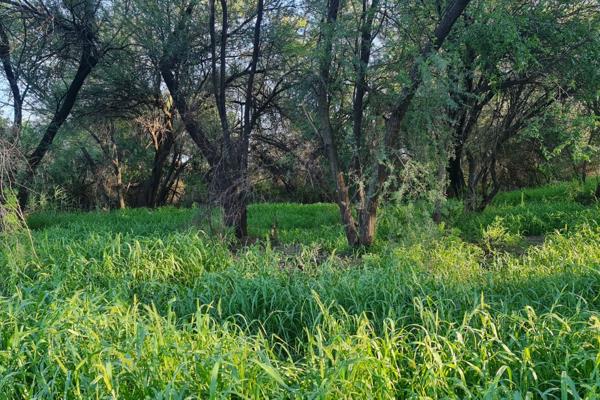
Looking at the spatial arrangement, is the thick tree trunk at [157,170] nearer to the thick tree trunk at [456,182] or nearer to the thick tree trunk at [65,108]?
the thick tree trunk at [65,108]

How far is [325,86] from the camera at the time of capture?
8.31 m

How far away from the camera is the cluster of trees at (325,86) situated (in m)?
7.73

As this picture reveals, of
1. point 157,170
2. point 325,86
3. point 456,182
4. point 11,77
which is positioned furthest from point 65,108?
point 456,182

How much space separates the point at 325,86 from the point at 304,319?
15.3 feet

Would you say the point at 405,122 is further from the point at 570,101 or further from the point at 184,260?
the point at 184,260

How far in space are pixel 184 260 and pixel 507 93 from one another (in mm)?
6837

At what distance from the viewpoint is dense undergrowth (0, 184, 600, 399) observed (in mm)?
2953

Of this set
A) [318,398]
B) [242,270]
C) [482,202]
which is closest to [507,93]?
[482,202]

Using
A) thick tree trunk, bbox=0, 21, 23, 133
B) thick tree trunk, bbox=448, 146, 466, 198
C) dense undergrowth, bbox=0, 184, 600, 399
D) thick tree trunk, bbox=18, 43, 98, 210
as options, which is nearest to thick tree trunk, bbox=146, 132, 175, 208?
thick tree trunk, bbox=18, 43, 98, 210

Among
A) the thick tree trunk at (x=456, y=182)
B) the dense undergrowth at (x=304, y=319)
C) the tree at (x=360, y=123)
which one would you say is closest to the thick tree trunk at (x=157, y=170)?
the thick tree trunk at (x=456, y=182)

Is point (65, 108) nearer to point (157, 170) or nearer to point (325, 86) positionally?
point (157, 170)

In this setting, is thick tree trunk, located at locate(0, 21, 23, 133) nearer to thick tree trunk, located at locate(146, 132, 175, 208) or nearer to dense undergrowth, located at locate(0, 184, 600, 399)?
thick tree trunk, located at locate(146, 132, 175, 208)

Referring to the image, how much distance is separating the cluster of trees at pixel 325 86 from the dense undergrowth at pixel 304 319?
1175mm

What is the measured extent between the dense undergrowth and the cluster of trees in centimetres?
117
